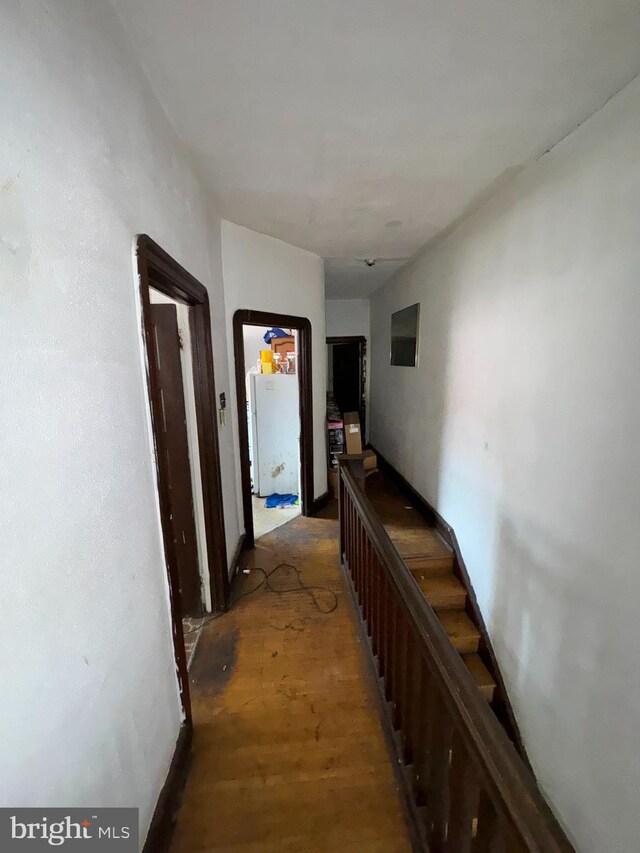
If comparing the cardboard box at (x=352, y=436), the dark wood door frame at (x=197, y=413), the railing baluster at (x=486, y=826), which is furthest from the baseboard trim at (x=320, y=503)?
the railing baluster at (x=486, y=826)

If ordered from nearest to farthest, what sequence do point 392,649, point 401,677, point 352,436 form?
point 401,677 → point 392,649 → point 352,436

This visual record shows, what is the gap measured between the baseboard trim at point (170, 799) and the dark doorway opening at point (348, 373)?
4.58m

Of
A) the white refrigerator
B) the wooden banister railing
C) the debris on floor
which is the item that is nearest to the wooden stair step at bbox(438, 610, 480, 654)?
the wooden banister railing

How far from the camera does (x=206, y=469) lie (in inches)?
79.4

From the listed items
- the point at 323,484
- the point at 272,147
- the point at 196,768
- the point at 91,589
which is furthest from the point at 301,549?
the point at 272,147

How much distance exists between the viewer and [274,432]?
399 cm

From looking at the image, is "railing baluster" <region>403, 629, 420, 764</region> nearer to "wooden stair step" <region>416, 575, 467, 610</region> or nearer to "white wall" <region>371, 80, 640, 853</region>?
"white wall" <region>371, 80, 640, 853</region>

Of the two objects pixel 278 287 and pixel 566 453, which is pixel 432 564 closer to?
pixel 566 453

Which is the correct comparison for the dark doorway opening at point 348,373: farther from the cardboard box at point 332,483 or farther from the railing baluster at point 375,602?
the railing baluster at point 375,602

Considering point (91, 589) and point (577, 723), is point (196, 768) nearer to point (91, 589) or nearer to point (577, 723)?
point (91, 589)

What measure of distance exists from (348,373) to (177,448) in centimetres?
424

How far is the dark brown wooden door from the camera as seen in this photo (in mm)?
1867

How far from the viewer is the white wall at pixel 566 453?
1.25 metres

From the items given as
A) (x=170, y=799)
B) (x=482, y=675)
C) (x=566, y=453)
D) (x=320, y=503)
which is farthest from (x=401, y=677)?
(x=320, y=503)
